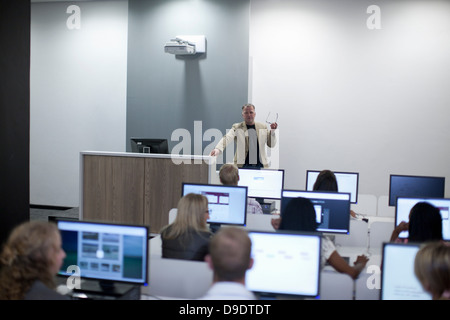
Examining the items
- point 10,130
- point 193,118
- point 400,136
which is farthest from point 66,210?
point 400,136

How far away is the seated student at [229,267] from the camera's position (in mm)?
1981

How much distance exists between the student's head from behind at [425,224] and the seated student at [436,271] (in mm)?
1303

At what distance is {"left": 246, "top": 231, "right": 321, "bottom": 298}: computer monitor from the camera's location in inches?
101

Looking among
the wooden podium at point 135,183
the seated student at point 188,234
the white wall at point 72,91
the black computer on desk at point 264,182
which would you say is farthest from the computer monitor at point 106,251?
the white wall at point 72,91

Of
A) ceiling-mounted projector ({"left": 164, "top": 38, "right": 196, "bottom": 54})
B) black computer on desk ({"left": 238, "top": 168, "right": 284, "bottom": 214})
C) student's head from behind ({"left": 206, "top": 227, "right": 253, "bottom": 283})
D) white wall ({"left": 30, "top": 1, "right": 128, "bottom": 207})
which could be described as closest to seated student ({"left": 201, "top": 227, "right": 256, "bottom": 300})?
student's head from behind ({"left": 206, "top": 227, "right": 253, "bottom": 283})

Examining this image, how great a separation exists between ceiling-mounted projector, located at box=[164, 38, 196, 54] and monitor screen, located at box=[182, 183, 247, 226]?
3.59 metres

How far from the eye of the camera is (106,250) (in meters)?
2.67

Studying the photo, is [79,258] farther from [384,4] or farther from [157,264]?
[384,4]

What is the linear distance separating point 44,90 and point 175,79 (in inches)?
108

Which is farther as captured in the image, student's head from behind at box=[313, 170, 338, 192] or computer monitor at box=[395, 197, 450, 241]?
student's head from behind at box=[313, 170, 338, 192]

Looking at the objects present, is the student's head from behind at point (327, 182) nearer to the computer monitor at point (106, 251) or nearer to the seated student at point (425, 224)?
the seated student at point (425, 224)

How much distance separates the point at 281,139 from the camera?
7.62m

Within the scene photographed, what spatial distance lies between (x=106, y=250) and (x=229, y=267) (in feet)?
3.19

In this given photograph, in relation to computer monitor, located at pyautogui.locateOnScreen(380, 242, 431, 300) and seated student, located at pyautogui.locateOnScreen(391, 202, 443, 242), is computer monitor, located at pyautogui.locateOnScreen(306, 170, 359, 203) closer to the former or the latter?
seated student, located at pyautogui.locateOnScreen(391, 202, 443, 242)
